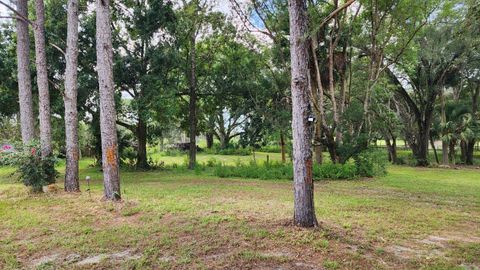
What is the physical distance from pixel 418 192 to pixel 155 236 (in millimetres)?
6631

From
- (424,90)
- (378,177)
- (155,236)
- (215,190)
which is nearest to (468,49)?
(424,90)

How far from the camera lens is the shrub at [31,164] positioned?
698 cm

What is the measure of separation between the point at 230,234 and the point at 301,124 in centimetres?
155

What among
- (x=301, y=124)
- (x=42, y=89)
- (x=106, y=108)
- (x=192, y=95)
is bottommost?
(x=301, y=124)

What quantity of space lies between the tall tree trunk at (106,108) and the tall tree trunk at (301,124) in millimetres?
3500

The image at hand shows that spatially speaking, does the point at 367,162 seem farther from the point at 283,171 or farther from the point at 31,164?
the point at 31,164

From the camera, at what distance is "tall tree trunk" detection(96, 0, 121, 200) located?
5934 millimetres

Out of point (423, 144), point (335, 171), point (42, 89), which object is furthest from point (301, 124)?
point (423, 144)

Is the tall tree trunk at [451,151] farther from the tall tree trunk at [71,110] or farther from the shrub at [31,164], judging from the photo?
the shrub at [31,164]

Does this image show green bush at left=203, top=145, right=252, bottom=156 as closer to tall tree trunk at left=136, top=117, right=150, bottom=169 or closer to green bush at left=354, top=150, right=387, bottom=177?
tall tree trunk at left=136, top=117, right=150, bottom=169

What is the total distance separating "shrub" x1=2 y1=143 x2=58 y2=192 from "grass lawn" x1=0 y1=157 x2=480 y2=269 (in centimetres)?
46

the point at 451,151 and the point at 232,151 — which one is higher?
the point at 232,151

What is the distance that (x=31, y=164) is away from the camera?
279 inches

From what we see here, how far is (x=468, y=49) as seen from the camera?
14.9 m
